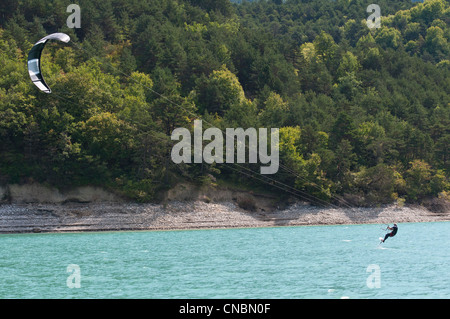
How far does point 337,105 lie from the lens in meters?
93.8

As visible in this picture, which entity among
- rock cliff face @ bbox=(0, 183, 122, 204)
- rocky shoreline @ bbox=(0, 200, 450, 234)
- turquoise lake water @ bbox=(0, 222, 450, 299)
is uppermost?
rock cliff face @ bbox=(0, 183, 122, 204)

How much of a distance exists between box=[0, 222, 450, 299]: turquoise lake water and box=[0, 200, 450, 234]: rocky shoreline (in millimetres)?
7521

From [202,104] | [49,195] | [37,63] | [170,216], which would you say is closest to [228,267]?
[37,63]

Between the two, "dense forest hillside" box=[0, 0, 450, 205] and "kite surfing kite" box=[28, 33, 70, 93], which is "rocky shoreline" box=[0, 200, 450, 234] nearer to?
"dense forest hillside" box=[0, 0, 450, 205]

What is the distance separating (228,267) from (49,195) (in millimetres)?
35667

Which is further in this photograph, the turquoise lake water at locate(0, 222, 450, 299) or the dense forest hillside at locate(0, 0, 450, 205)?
the dense forest hillside at locate(0, 0, 450, 205)

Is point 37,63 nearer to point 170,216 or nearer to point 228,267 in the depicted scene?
Result: point 228,267

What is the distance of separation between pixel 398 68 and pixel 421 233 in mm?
72726

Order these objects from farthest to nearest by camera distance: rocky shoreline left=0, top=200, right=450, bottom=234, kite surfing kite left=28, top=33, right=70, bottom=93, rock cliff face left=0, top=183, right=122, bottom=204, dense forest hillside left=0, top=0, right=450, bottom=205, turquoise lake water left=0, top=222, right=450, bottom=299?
dense forest hillside left=0, top=0, right=450, bottom=205, rock cliff face left=0, top=183, right=122, bottom=204, rocky shoreline left=0, top=200, right=450, bottom=234, kite surfing kite left=28, top=33, right=70, bottom=93, turquoise lake water left=0, top=222, right=450, bottom=299

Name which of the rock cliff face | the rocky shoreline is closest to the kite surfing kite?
the rocky shoreline

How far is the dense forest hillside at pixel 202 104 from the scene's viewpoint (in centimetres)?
6581

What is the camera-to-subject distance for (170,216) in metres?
63.4

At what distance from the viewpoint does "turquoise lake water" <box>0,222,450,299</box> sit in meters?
25.7
